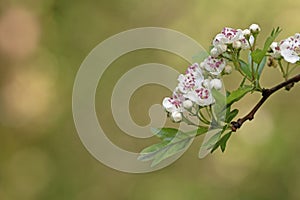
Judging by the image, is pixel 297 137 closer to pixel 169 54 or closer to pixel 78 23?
pixel 169 54

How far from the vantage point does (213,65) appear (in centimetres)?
57

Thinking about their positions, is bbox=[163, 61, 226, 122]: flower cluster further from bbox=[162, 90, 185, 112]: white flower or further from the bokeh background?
the bokeh background

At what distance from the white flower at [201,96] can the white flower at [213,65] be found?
21mm

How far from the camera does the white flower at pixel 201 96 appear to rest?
22.0 inches

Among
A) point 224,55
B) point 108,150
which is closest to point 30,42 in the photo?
point 108,150

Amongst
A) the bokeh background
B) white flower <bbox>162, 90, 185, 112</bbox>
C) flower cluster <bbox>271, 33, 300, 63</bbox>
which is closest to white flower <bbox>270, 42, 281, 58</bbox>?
flower cluster <bbox>271, 33, 300, 63</bbox>

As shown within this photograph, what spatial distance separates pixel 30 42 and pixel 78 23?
19cm

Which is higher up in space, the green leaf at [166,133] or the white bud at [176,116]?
the white bud at [176,116]

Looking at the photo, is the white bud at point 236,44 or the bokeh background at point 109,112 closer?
the white bud at point 236,44

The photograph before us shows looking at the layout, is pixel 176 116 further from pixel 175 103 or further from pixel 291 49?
pixel 291 49

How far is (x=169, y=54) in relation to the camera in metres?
1.96

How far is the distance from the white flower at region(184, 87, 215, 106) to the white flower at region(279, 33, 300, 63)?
3.5 inches

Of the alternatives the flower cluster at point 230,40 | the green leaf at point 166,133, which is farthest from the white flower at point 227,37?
the green leaf at point 166,133

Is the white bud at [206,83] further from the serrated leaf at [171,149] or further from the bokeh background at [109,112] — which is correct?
the bokeh background at [109,112]
